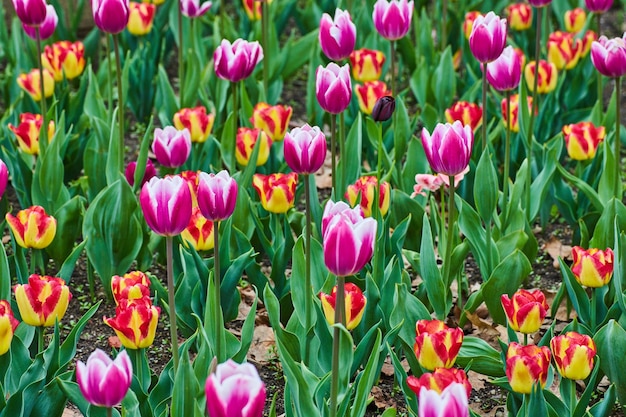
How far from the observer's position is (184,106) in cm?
364

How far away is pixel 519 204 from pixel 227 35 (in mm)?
1707

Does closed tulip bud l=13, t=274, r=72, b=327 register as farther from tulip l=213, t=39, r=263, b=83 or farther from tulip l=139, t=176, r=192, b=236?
tulip l=213, t=39, r=263, b=83

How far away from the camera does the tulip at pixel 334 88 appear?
93.4 inches

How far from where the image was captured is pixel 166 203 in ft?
6.09

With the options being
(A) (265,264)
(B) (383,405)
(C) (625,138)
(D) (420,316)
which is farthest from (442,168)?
(C) (625,138)

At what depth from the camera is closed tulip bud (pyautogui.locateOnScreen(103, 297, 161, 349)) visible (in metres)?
2.06

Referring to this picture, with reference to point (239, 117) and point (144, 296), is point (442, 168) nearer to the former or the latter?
point (144, 296)

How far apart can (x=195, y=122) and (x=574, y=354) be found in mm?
1539

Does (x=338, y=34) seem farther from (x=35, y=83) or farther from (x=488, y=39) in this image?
(x=35, y=83)

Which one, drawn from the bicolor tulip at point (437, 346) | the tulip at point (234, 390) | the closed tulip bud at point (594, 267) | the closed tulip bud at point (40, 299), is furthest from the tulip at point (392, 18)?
the tulip at point (234, 390)

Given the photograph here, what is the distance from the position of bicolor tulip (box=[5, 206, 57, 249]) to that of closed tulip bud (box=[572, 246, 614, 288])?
1.25m

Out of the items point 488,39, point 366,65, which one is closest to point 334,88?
point 488,39

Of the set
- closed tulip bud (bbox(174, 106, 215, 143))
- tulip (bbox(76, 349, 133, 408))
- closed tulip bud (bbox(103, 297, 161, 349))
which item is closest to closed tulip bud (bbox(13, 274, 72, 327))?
closed tulip bud (bbox(103, 297, 161, 349))

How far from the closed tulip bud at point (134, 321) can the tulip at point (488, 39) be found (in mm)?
1072
